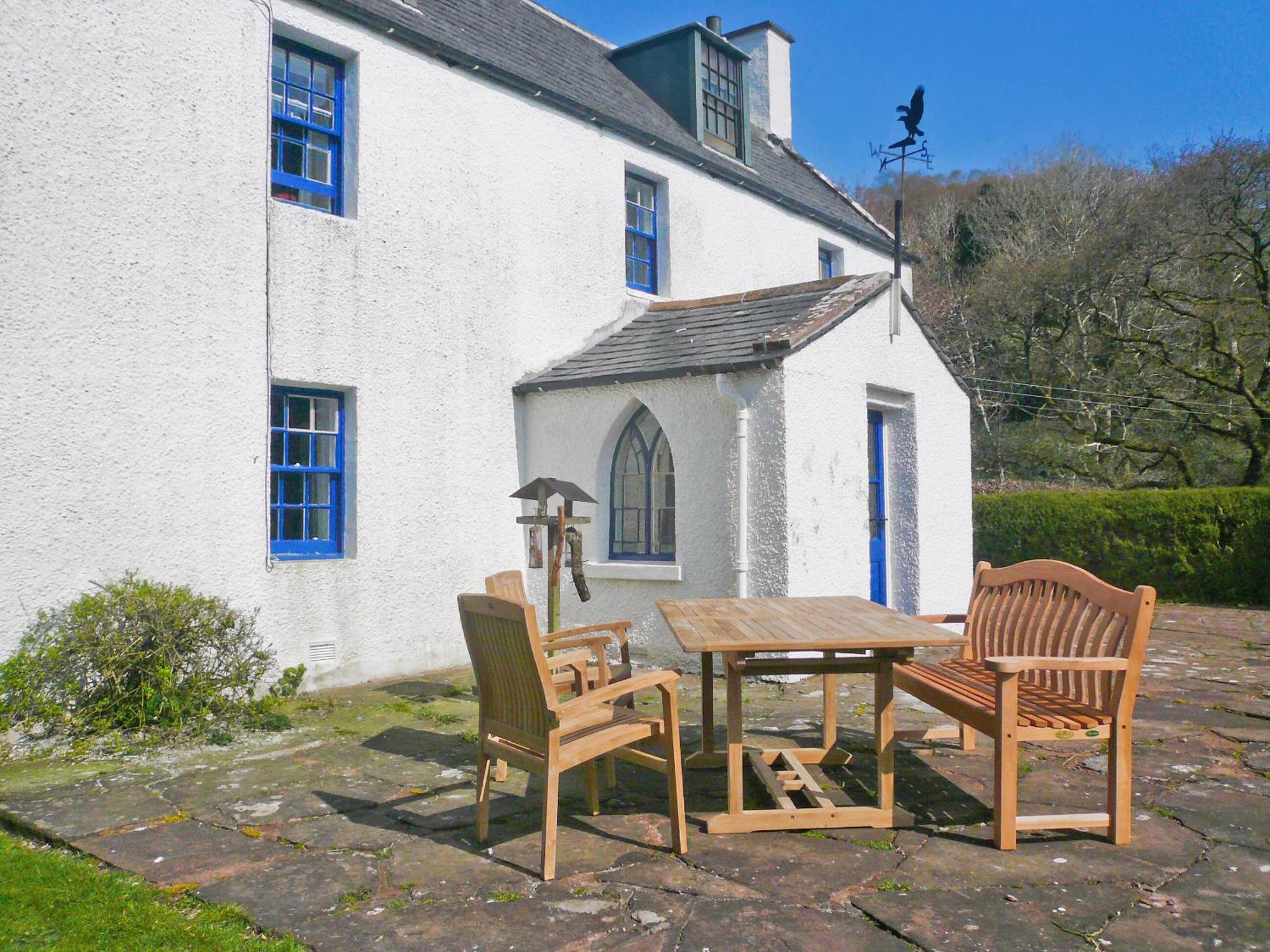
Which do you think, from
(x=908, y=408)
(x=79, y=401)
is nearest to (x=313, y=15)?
(x=79, y=401)

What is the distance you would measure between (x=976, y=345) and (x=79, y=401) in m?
26.0

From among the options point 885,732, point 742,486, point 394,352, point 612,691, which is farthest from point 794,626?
point 394,352

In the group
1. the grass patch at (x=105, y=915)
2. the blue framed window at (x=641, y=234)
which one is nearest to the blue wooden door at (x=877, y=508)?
the blue framed window at (x=641, y=234)

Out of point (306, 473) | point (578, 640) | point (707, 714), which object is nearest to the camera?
point (707, 714)

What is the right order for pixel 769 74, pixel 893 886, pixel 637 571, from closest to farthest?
pixel 893 886
pixel 637 571
pixel 769 74

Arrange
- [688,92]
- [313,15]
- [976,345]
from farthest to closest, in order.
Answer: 1. [976,345]
2. [688,92]
3. [313,15]

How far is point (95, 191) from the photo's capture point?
7.01 meters

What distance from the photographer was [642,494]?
10031mm

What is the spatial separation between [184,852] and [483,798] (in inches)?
54.1

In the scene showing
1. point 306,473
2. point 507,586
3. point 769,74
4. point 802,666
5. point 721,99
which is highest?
point 769,74

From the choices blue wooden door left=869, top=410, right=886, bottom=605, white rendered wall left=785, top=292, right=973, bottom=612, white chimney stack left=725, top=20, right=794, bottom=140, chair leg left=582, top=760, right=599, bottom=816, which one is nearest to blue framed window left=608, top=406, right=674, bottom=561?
white rendered wall left=785, top=292, right=973, bottom=612

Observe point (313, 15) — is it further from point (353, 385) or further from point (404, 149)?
point (353, 385)

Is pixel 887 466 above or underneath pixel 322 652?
above

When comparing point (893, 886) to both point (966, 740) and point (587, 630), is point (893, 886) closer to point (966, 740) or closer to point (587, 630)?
point (966, 740)
